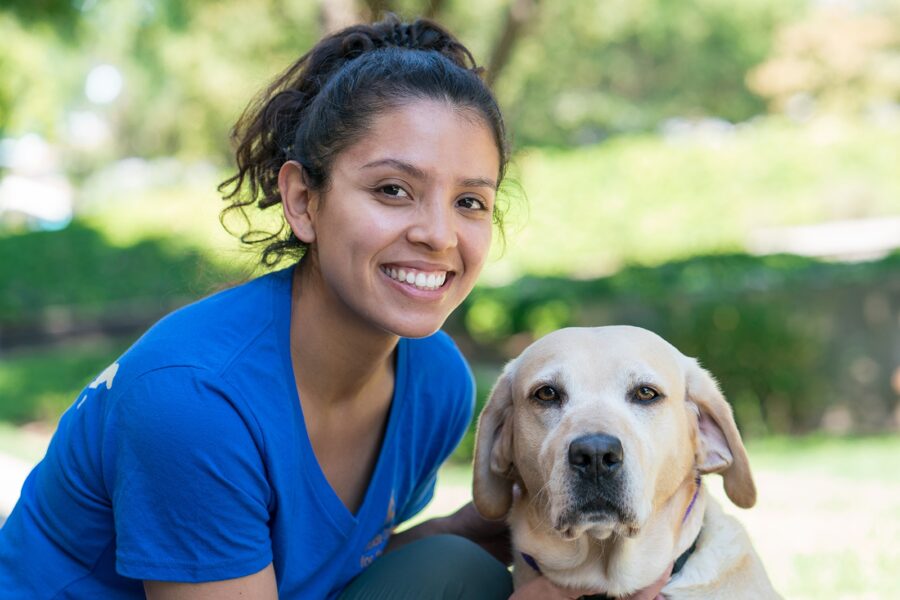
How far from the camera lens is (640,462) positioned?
2.58 m

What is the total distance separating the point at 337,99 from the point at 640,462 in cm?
129

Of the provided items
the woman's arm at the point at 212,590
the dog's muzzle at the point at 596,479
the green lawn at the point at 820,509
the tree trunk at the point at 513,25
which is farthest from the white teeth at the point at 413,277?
the tree trunk at the point at 513,25

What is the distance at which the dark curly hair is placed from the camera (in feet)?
8.73

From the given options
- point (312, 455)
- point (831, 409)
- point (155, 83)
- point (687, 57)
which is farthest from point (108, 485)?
point (687, 57)

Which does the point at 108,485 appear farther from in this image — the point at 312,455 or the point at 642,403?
the point at 642,403

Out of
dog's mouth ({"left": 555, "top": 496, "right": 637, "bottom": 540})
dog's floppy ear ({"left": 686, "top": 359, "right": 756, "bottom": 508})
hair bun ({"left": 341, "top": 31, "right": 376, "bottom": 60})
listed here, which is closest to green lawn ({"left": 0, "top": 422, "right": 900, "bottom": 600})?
dog's floppy ear ({"left": 686, "top": 359, "right": 756, "bottom": 508})

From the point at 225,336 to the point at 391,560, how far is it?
3.01 ft

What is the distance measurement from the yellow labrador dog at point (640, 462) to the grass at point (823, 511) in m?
1.69

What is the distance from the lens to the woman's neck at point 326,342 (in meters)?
2.76

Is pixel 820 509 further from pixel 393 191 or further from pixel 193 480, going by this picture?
pixel 193 480

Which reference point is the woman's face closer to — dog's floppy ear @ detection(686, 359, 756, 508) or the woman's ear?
the woman's ear

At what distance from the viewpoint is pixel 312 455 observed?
2.66 metres

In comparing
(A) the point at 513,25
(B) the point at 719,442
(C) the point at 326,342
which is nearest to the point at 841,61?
(A) the point at 513,25

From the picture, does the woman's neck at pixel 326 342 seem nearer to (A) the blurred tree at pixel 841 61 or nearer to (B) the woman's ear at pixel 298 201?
(B) the woman's ear at pixel 298 201
